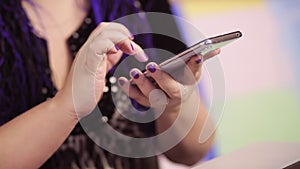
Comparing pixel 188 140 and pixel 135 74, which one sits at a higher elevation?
pixel 135 74

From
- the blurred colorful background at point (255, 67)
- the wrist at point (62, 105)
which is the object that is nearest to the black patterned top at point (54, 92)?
the wrist at point (62, 105)

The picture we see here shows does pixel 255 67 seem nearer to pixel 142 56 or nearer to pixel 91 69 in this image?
pixel 142 56

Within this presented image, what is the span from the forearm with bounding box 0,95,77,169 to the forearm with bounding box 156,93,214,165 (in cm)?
22

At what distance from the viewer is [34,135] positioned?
0.87 metres

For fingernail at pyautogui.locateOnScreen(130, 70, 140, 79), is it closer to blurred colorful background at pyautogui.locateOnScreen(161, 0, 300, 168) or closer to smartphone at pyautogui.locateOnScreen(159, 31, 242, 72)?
smartphone at pyautogui.locateOnScreen(159, 31, 242, 72)

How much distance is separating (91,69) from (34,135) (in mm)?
161

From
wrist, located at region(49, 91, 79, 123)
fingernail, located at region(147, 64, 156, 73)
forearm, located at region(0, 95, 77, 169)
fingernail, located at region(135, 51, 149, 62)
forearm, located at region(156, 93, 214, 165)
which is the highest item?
fingernail, located at region(135, 51, 149, 62)

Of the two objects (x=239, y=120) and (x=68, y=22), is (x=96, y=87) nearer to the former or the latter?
(x=68, y=22)

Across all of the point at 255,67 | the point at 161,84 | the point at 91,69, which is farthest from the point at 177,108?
the point at 255,67

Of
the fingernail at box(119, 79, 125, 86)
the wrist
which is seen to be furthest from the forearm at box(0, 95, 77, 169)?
the fingernail at box(119, 79, 125, 86)

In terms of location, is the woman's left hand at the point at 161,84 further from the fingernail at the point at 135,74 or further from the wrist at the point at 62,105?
the wrist at the point at 62,105

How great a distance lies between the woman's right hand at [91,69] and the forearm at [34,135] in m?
0.02

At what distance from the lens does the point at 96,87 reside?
3.09ft

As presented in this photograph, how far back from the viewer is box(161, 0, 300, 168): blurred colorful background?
1212 mm
